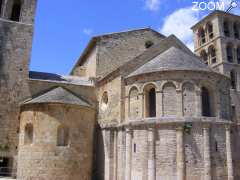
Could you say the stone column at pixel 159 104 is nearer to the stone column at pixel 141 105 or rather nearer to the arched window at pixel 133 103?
the stone column at pixel 141 105

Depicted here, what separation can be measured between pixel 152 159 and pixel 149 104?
3198 mm

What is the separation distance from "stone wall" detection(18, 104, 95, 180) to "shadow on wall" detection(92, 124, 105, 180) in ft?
2.36

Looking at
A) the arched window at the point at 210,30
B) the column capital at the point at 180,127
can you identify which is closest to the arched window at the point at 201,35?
the arched window at the point at 210,30

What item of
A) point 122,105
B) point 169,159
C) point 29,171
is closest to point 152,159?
point 169,159

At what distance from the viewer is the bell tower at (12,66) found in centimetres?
1741

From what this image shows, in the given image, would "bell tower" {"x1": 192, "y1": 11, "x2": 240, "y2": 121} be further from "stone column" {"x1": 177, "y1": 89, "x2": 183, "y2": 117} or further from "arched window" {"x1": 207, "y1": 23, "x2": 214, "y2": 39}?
"stone column" {"x1": 177, "y1": 89, "x2": 183, "y2": 117}

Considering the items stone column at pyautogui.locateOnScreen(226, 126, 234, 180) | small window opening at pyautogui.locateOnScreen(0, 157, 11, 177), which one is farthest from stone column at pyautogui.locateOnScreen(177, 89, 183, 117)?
small window opening at pyautogui.locateOnScreen(0, 157, 11, 177)

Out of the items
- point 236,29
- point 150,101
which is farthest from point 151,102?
point 236,29

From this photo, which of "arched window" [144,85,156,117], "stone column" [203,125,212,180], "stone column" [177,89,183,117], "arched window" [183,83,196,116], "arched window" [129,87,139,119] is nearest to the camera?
"stone column" [203,125,212,180]

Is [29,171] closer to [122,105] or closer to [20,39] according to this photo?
[122,105]

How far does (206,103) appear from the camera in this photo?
1638 centimetres

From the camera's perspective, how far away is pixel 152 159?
1477cm

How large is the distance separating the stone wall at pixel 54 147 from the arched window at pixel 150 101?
4030mm

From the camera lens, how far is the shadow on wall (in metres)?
17.9
